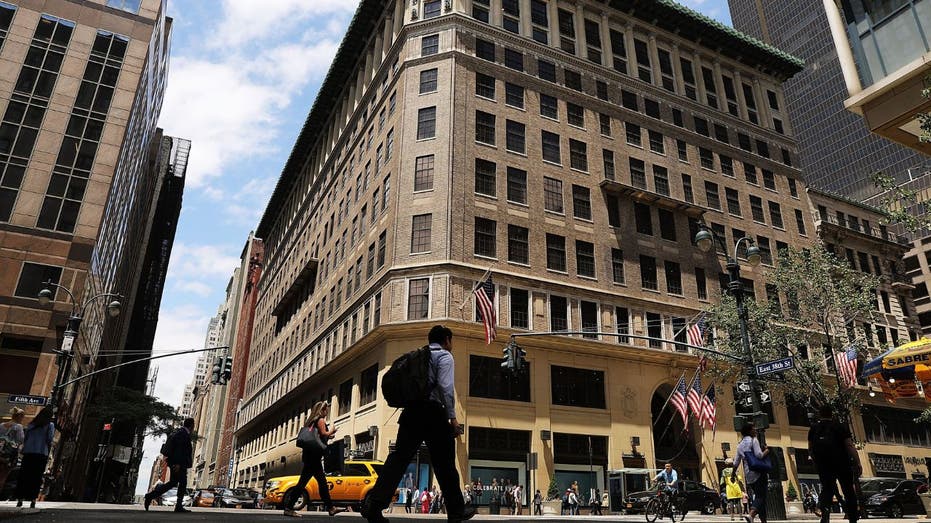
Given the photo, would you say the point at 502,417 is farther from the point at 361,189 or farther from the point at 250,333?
the point at 250,333

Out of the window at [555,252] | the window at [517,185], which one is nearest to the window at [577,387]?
the window at [555,252]

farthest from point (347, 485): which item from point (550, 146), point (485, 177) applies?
point (550, 146)

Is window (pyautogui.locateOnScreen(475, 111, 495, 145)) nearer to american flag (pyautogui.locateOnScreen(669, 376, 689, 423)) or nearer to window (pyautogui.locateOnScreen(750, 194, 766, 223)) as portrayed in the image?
american flag (pyautogui.locateOnScreen(669, 376, 689, 423))

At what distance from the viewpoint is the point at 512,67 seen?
41.9 metres

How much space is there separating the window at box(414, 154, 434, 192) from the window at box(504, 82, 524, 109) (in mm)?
7082

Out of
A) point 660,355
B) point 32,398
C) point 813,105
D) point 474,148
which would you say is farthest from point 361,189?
point 813,105

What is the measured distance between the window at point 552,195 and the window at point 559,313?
594 cm

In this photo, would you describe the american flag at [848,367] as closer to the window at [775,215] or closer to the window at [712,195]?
the window at [712,195]

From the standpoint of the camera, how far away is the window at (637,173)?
1711 inches

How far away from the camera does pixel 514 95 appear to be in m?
41.2

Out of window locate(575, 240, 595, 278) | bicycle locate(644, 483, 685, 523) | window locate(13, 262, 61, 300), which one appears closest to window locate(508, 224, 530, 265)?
window locate(575, 240, 595, 278)

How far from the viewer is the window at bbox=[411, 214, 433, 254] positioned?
3581 centimetres

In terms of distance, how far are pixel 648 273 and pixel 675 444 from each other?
35.2 ft

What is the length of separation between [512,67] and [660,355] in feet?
68.9
